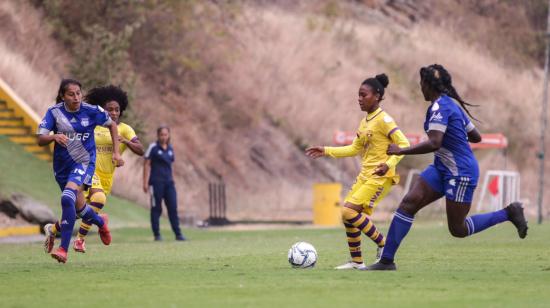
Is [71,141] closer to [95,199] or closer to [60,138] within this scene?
[60,138]

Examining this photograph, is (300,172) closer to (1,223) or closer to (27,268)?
(1,223)

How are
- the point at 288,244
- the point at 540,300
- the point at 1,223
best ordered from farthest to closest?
the point at 1,223
the point at 288,244
the point at 540,300

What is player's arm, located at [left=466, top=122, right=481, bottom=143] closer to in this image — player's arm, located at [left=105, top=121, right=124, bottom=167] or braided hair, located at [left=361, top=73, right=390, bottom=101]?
braided hair, located at [left=361, top=73, right=390, bottom=101]

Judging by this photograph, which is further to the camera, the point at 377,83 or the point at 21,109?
the point at 21,109

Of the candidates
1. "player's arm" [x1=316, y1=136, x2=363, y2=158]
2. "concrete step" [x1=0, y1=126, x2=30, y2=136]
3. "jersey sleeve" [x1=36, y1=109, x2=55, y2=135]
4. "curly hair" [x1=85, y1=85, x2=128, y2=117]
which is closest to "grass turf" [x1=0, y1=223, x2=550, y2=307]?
"player's arm" [x1=316, y1=136, x2=363, y2=158]

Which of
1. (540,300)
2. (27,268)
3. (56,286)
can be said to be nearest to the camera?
(540,300)

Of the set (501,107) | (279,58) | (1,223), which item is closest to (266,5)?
(279,58)

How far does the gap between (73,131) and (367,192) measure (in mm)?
3661

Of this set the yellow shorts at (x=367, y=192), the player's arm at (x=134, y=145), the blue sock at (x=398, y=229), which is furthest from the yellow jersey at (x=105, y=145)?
the blue sock at (x=398, y=229)

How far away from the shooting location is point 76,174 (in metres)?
14.8

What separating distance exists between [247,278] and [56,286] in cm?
193

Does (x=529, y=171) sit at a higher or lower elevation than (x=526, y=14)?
lower

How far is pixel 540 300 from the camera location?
1030cm

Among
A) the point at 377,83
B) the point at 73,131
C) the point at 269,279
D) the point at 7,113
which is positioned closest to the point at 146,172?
the point at 7,113
